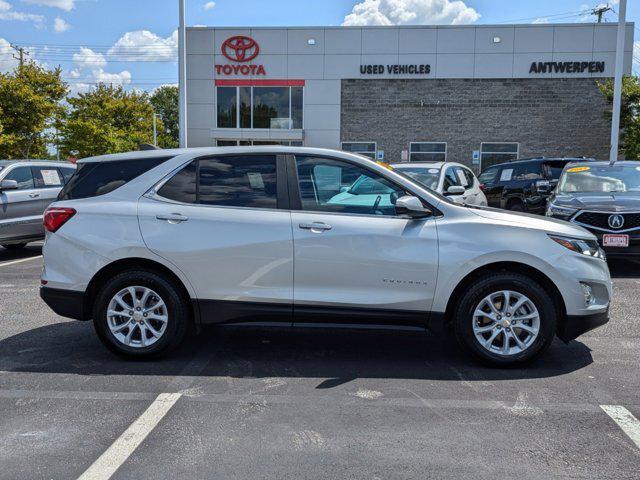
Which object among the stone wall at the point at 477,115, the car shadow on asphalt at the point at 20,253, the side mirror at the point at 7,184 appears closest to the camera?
the side mirror at the point at 7,184

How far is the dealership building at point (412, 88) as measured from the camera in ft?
88.4

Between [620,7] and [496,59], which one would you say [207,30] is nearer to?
[496,59]

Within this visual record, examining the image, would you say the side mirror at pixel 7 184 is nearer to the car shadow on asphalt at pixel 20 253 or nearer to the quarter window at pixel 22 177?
the quarter window at pixel 22 177

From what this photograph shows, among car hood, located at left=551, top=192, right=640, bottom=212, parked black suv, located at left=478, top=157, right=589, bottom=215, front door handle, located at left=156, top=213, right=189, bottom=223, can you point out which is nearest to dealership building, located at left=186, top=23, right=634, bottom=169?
parked black suv, located at left=478, top=157, right=589, bottom=215

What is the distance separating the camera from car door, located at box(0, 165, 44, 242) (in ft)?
35.3

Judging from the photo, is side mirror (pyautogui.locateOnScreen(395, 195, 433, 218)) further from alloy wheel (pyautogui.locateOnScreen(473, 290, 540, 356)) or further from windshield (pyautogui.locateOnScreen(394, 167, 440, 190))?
windshield (pyautogui.locateOnScreen(394, 167, 440, 190))

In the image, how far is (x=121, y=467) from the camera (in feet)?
10.6

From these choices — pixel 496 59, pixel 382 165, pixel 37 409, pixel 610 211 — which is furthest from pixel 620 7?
pixel 37 409

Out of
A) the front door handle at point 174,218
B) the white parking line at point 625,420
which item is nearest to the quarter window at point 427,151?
the front door handle at point 174,218

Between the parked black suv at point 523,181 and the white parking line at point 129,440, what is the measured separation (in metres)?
11.4

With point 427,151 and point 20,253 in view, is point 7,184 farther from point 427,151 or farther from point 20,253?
point 427,151

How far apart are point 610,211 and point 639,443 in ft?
19.0

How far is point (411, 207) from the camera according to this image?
4.64 m

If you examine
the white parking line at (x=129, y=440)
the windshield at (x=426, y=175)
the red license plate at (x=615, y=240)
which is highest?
the windshield at (x=426, y=175)
